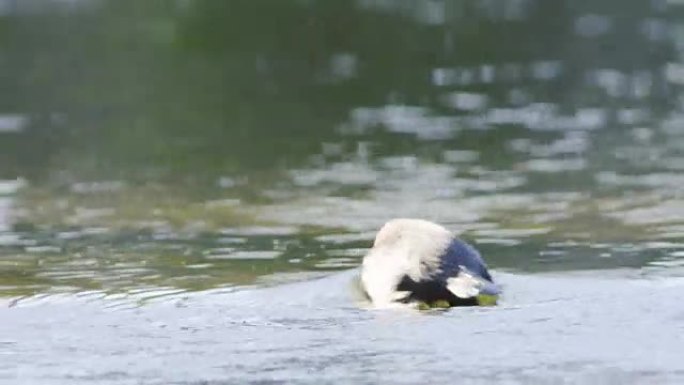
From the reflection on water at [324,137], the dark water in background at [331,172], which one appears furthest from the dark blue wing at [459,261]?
the reflection on water at [324,137]

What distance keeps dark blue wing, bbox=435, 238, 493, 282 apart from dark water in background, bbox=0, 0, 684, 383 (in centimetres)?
→ 25

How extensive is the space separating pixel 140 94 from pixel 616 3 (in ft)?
35.3

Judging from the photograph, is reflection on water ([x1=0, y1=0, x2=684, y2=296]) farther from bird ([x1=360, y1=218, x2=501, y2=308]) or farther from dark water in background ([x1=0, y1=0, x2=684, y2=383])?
bird ([x1=360, y1=218, x2=501, y2=308])

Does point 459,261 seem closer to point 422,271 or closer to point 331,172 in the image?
point 422,271

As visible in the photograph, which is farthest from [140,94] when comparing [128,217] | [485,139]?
[128,217]

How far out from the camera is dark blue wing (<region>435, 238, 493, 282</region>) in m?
12.0

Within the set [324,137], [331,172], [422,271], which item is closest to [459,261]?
[422,271]

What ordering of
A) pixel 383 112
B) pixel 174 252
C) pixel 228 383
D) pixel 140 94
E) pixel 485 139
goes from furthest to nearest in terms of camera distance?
pixel 140 94
pixel 383 112
pixel 485 139
pixel 174 252
pixel 228 383

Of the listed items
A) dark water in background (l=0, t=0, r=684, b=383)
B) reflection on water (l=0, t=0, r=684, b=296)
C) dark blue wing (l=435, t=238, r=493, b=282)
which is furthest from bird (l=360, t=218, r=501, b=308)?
reflection on water (l=0, t=0, r=684, b=296)

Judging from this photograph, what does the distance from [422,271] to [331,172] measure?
244 inches

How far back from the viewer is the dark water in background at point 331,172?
11.0 meters

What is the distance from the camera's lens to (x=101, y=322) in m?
11.6

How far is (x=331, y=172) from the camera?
1803 cm

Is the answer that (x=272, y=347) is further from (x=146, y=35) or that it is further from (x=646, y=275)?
(x=146, y=35)
